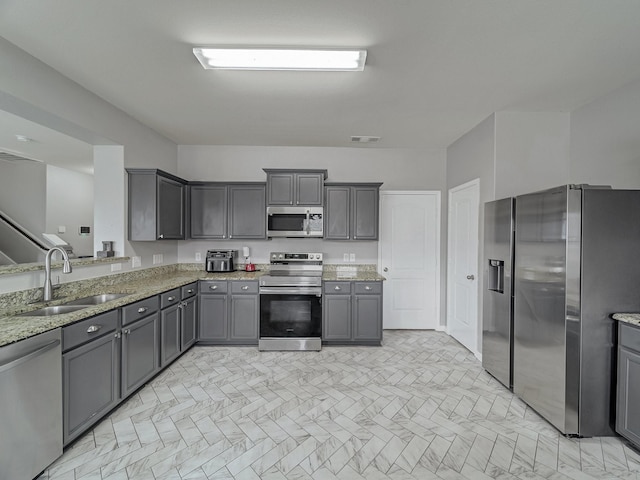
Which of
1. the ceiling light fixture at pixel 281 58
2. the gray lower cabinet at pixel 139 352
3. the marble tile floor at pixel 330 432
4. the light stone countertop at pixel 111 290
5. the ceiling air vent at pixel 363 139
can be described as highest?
the ceiling air vent at pixel 363 139

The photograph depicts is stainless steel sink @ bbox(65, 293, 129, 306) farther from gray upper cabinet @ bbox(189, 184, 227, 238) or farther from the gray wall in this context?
the gray wall

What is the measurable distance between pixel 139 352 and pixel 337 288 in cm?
221

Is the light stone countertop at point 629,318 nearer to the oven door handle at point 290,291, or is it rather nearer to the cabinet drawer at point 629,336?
the cabinet drawer at point 629,336

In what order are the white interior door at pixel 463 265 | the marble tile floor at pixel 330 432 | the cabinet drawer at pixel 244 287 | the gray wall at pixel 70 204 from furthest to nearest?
the gray wall at pixel 70 204
the cabinet drawer at pixel 244 287
the white interior door at pixel 463 265
the marble tile floor at pixel 330 432

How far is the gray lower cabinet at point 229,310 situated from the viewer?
148 inches

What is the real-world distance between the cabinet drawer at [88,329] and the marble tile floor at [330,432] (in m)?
0.72

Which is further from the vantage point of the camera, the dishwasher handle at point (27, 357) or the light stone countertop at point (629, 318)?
the light stone countertop at point (629, 318)

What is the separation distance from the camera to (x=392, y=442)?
2.09 m

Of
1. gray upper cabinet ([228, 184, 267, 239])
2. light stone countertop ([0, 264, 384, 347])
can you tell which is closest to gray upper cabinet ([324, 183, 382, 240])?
light stone countertop ([0, 264, 384, 347])

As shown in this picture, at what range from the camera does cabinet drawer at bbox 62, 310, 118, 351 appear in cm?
191

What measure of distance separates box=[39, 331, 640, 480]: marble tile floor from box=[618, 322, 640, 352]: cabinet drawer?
0.73m

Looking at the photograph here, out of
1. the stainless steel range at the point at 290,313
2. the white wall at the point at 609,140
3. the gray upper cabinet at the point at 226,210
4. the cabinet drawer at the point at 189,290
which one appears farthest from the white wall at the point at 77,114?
the white wall at the point at 609,140

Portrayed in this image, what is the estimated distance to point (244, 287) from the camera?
3.76 metres

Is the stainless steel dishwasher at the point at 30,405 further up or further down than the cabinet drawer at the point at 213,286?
further down
